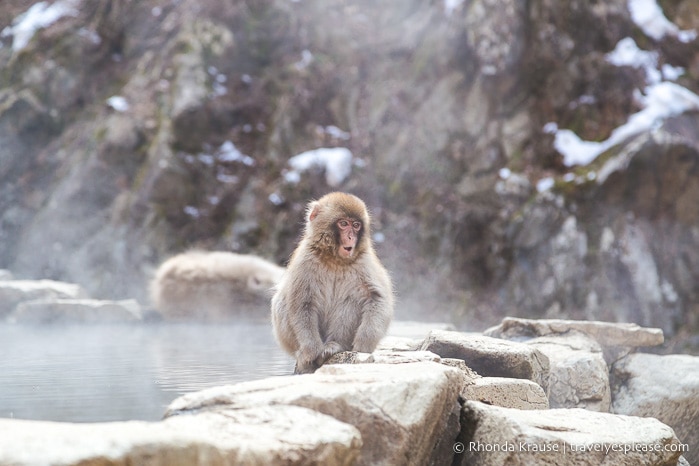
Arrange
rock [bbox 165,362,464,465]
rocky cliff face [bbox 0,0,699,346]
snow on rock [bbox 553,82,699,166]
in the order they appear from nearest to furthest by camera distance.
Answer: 1. rock [bbox 165,362,464,465]
2. rocky cliff face [bbox 0,0,699,346]
3. snow on rock [bbox 553,82,699,166]

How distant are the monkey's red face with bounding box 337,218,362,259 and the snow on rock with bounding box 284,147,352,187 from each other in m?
6.88

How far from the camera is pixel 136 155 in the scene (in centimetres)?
1138

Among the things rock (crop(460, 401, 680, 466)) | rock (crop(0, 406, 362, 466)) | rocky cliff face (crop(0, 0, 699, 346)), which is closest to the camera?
rock (crop(0, 406, 362, 466))

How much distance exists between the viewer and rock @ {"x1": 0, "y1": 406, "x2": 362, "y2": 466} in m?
1.70

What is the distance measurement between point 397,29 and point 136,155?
4597 millimetres

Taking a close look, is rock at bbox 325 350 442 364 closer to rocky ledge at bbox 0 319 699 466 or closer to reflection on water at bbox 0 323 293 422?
rocky ledge at bbox 0 319 699 466

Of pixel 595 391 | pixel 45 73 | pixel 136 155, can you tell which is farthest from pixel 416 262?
pixel 45 73

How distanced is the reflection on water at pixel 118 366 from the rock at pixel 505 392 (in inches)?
44.5

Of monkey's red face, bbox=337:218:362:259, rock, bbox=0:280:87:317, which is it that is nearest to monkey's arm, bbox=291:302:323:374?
monkey's red face, bbox=337:218:362:259

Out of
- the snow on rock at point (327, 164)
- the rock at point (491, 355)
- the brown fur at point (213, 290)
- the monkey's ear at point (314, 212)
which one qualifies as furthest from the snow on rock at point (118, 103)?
the rock at point (491, 355)

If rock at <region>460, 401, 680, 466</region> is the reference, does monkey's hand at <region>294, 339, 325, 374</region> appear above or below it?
above

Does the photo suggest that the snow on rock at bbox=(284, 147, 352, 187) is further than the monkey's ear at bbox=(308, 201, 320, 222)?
Yes

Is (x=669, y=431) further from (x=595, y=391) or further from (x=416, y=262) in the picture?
(x=416, y=262)

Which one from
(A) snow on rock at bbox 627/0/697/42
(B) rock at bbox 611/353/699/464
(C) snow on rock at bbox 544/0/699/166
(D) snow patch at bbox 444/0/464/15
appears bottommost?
(B) rock at bbox 611/353/699/464
